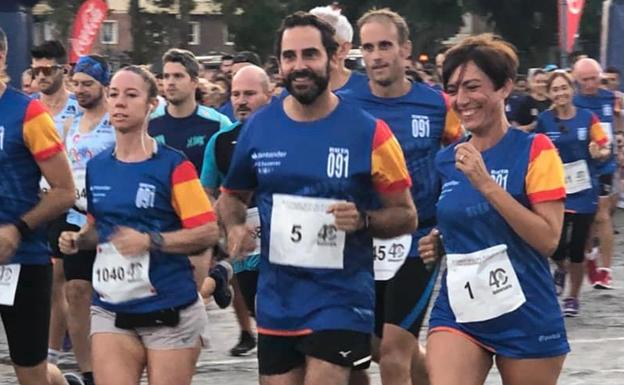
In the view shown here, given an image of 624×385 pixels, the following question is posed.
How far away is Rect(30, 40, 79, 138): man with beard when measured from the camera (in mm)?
10695

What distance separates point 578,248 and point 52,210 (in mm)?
7116

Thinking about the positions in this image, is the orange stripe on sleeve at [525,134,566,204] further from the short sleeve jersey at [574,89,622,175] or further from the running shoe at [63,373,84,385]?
the short sleeve jersey at [574,89,622,175]

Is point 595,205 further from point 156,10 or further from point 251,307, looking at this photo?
point 156,10

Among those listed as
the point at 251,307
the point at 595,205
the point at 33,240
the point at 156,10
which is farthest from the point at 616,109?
the point at 156,10

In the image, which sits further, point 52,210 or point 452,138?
point 452,138

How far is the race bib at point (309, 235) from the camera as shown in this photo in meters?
6.12

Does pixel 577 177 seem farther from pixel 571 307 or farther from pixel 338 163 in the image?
pixel 338 163

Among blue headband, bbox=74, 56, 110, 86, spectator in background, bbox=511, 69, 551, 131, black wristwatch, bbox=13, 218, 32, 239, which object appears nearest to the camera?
black wristwatch, bbox=13, 218, 32, 239

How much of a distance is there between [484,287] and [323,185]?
2.47 feet

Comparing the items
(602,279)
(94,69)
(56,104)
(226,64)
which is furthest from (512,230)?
(226,64)

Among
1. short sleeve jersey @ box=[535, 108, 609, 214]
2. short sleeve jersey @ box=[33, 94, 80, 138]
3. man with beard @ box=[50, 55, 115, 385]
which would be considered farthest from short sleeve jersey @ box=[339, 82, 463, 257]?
short sleeve jersey @ box=[535, 108, 609, 214]

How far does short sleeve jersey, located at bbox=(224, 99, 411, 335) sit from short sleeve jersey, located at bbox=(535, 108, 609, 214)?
710 centimetres

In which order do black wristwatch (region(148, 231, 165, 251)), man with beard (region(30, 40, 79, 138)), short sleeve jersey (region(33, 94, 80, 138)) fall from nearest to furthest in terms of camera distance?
1. black wristwatch (region(148, 231, 165, 251))
2. short sleeve jersey (region(33, 94, 80, 138))
3. man with beard (region(30, 40, 79, 138))

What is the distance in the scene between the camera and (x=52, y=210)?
275 inches
